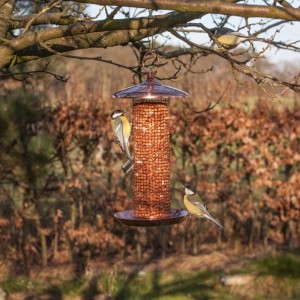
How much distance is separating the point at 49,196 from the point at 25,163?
2.19ft

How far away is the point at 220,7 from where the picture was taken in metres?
3.25

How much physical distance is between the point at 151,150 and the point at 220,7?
2270 mm

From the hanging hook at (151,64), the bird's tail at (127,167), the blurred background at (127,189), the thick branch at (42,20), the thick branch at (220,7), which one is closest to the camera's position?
the thick branch at (220,7)

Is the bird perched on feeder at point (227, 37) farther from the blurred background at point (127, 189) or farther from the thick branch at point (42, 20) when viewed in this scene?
the blurred background at point (127, 189)

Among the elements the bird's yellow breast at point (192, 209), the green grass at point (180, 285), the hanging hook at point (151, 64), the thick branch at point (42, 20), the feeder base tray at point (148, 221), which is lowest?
the green grass at point (180, 285)

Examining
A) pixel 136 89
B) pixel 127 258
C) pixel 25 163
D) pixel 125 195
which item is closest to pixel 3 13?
pixel 136 89

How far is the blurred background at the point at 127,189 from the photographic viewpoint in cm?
888

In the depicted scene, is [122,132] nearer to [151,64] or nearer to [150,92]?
[150,92]

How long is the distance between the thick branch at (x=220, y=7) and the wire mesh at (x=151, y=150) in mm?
2025

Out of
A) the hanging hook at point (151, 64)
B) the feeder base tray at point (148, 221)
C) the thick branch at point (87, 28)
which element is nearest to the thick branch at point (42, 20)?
the thick branch at point (87, 28)

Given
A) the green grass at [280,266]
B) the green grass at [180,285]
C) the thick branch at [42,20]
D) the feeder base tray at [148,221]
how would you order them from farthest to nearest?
the green grass at [280,266]
the green grass at [180,285]
the thick branch at [42,20]
the feeder base tray at [148,221]

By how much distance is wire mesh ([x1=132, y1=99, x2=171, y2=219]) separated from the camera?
17.5 ft

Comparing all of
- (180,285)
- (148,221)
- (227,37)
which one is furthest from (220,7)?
(180,285)

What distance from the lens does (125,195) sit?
9242mm
